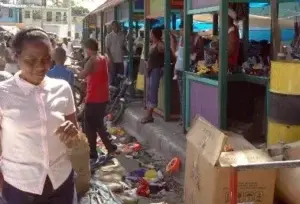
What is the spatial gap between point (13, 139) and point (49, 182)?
0.30 metres

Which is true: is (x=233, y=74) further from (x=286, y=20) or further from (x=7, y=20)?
(x=7, y=20)

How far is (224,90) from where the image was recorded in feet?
21.8

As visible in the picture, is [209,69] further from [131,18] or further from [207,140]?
[131,18]

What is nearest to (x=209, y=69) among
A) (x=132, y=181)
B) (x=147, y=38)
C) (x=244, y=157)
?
(x=132, y=181)

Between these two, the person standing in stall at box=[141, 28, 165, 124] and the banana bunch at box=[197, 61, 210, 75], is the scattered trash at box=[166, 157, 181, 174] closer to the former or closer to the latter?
the banana bunch at box=[197, 61, 210, 75]

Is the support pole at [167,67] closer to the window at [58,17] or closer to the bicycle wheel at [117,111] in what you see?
the bicycle wheel at [117,111]

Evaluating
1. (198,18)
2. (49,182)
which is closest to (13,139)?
(49,182)

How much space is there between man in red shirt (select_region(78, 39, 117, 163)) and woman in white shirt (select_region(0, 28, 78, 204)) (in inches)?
181

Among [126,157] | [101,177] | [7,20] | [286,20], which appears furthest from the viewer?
[7,20]

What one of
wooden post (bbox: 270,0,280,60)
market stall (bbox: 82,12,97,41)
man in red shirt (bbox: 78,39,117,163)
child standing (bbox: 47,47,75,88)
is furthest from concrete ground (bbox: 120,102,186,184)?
market stall (bbox: 82,12,97,41)

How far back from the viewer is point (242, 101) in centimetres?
760

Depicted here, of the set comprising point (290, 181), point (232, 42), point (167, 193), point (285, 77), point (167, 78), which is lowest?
point (167, 193)

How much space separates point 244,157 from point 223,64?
2.98m

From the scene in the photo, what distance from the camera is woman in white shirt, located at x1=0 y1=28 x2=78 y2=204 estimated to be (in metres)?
2.71
